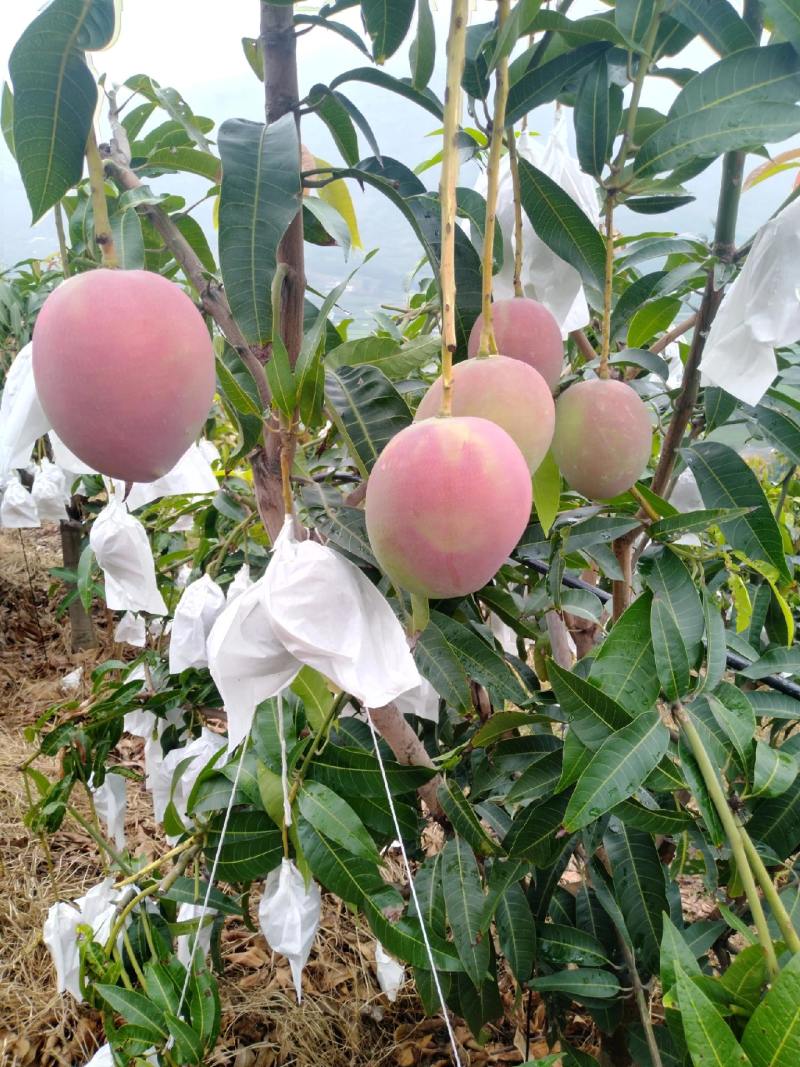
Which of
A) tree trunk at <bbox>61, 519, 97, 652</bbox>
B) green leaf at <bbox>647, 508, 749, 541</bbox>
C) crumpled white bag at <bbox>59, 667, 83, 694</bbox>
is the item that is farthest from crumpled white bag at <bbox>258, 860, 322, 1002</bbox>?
tree trunk at <bbox>61, 519, 97, 652</bbox>

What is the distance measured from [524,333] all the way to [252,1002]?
48.9 inches

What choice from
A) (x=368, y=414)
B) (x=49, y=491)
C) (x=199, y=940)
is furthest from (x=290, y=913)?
(x=49, y=491)

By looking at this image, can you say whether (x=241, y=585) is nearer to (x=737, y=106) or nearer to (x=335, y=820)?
(x=335, y=820)

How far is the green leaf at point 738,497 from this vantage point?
2.02 ft

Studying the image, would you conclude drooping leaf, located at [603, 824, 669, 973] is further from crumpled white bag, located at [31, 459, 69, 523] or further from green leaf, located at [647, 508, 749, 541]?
crumpled white bag, located at [31, 459, 69, 523]

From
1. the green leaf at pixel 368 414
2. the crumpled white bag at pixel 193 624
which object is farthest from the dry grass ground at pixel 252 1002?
the green leaf at pixel 368 414

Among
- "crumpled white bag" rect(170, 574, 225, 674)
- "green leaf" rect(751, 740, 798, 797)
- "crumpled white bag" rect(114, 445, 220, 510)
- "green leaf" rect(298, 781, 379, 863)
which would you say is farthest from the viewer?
"crumpled white bag" rect(170, 574, 225, 674)

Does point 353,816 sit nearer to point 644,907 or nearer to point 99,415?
point 644,907

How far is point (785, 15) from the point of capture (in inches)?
17.0

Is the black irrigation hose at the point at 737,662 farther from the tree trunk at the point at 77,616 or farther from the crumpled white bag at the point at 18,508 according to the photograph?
the tree trunk at the point at 77,616

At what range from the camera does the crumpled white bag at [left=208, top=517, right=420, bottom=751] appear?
1.49 ft

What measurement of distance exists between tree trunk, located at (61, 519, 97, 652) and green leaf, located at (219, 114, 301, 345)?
2252 mm

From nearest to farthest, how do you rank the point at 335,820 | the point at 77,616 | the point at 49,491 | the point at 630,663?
the point at 630,663
the point at 335,820
the point at 49,491
the point at 77,616

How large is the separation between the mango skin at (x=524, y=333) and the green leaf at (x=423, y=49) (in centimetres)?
16
